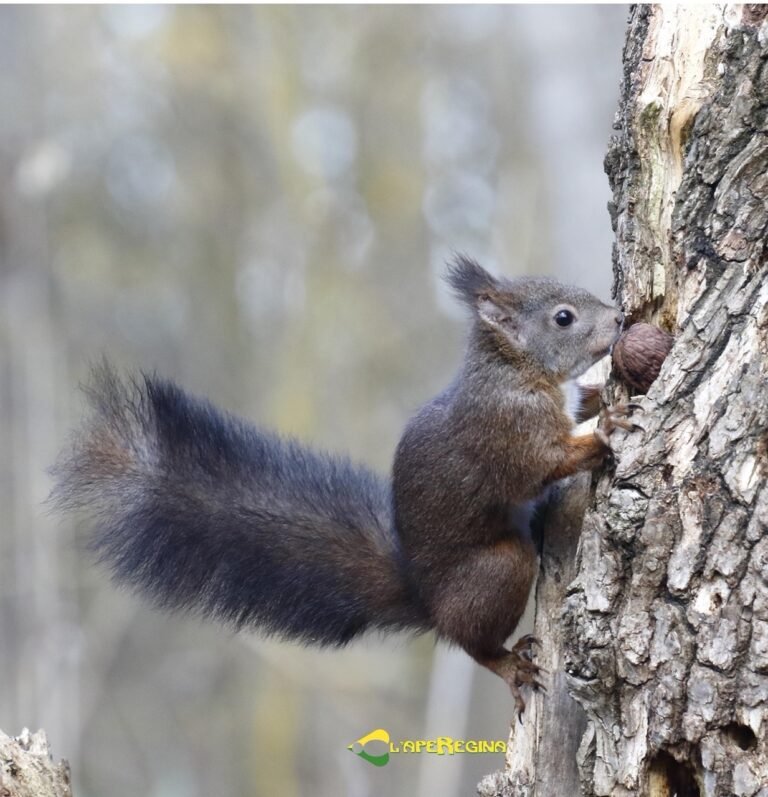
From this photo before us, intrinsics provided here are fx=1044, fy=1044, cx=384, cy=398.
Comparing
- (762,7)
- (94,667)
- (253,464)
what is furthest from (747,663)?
(94,667)

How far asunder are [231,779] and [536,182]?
3950 millimetres

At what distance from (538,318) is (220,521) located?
2.62 feet

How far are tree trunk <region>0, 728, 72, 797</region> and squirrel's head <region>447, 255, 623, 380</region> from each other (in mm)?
1171

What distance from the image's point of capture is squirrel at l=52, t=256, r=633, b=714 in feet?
6.75

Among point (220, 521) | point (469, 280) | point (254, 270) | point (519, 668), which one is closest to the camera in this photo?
point (519, 668)

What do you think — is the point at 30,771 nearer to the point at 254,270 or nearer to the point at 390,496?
the point at 390,496

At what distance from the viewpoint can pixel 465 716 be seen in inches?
189

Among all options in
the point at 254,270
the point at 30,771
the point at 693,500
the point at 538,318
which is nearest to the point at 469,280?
the point at 538,318

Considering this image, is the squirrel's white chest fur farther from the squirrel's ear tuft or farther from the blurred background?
the blurred background

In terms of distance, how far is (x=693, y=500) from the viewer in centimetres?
148

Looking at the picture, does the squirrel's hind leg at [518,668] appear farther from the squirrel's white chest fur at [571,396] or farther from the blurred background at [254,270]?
the blurred background at [254,270]

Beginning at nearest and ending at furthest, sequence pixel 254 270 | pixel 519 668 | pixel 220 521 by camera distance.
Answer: pixel 519 668, pixel 220 521, pixel 254 270

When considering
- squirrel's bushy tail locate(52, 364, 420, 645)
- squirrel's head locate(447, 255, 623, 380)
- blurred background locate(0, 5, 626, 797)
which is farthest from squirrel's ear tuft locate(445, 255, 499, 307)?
blurred background locate(0, 5, 626, 797)

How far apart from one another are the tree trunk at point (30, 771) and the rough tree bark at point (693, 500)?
31.4 inches
